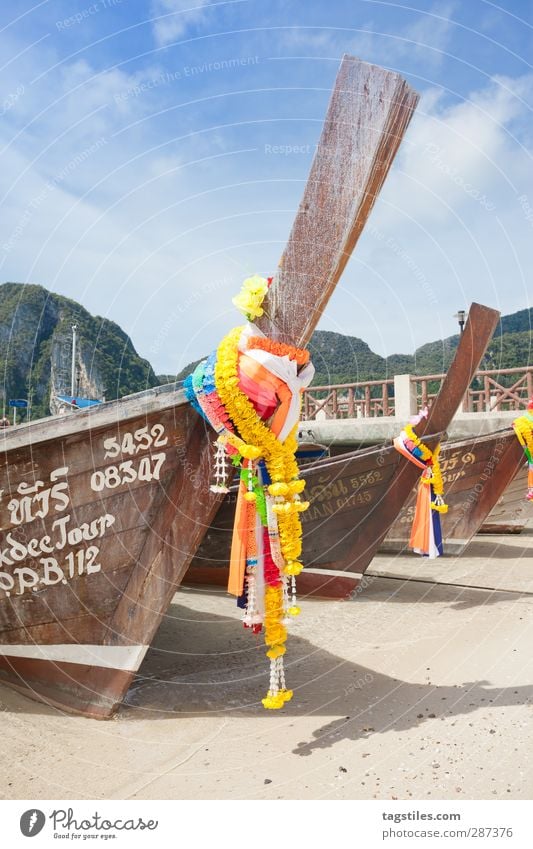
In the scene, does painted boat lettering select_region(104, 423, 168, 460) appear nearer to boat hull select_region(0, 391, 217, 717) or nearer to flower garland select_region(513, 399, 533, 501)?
boat hull select_region(0, 391, 217, 717)

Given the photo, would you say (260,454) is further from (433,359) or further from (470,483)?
(433,359)

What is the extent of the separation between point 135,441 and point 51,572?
0.98 m

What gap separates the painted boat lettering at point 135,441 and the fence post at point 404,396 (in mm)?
Result: 10883

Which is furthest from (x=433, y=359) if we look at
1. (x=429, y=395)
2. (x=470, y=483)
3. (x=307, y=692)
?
(x=307, y=692)

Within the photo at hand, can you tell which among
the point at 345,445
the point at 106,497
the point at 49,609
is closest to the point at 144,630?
the point at 49,609

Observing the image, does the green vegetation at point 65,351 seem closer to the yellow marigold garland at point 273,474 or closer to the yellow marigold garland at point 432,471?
the yellow marigold garland at point 432,471

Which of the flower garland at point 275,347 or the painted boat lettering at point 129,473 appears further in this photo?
the painted boat lettering at point 129,473

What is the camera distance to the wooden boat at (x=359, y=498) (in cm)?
689

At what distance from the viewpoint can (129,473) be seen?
364cm

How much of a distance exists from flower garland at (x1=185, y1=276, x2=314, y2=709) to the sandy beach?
443mm

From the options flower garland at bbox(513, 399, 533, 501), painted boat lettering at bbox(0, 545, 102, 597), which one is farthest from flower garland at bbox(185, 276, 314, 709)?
flower garland at bbox(513, 399, 533, 501)

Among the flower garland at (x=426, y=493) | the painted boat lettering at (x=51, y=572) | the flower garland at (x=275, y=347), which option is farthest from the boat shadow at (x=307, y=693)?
the flower garland at (x=426, y=493)

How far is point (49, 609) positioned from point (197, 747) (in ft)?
4.08

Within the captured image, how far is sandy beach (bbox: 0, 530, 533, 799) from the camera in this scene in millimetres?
2822
